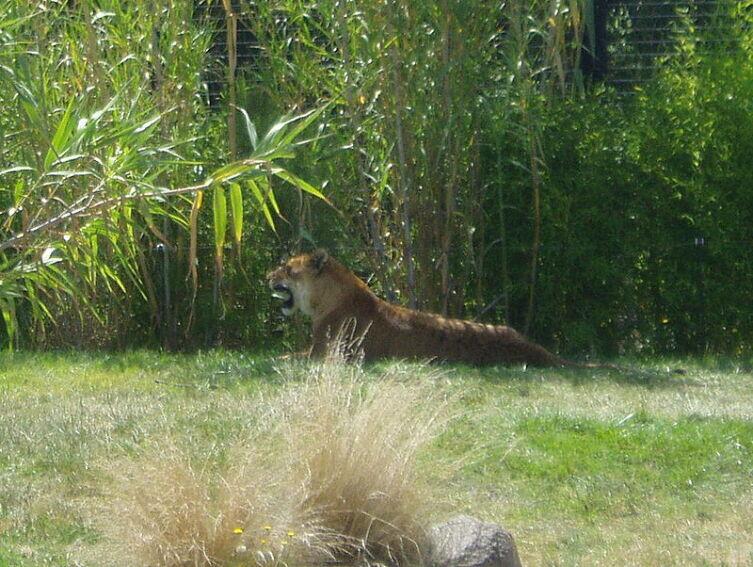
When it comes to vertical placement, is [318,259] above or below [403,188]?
below

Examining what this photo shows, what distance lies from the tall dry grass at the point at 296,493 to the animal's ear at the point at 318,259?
380cm

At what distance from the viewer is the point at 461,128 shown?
993 cm

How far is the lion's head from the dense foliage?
0.41m

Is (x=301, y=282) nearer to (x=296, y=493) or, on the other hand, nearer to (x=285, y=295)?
(x=285, y=295)

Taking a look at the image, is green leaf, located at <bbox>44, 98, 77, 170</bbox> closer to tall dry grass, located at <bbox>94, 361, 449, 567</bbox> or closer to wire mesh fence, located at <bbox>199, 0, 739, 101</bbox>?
tall dry grass, located at <bbox>94, 361, 449, 567</bbox>

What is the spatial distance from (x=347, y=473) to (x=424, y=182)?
5.07 meters

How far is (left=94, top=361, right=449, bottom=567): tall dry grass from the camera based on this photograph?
195 inches

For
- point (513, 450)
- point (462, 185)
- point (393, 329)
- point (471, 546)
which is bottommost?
point (393, 329)

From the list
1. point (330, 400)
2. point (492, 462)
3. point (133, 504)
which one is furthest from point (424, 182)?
point (133, 504)

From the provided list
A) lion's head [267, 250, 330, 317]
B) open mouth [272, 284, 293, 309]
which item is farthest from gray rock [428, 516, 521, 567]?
open mouth [272, 284, 293, 309]

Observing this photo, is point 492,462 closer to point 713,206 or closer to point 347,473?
point 347,473

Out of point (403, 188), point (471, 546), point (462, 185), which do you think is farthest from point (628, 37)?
point (471, 546)

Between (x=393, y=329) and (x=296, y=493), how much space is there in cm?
400

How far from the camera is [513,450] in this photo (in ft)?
21.8
